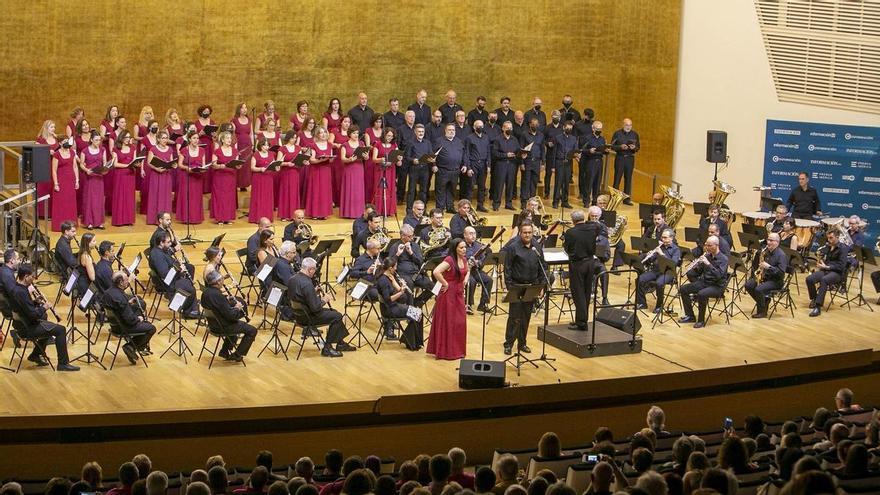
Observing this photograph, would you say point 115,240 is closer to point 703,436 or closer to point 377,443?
point 377,443

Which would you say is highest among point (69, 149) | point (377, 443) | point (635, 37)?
point (635, 37)

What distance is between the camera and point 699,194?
21.4 m

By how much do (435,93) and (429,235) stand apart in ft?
22.5

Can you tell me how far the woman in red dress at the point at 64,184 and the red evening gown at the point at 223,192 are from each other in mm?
1882

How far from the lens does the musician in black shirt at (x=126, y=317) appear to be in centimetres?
1158

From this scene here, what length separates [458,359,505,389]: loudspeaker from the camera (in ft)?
36.8

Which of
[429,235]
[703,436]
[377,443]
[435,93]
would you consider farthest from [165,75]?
[703,436]

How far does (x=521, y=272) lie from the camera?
12.3 metres

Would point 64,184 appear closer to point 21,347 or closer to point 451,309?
point 21,347

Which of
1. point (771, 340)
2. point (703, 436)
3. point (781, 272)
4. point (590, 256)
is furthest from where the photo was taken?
point (781, 272)

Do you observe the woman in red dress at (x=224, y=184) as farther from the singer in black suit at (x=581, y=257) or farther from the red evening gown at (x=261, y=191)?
the singer in black suit at (x=581, y=257)

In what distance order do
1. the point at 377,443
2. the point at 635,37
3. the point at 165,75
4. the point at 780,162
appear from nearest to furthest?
the point at 377,443, the point at 165,75, the point at 780,162, the point at 635,37

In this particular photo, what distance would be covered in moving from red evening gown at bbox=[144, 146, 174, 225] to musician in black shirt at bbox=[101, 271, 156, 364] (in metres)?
4.39

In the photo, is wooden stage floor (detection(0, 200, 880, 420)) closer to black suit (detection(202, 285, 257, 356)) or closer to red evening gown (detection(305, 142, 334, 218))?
black suit (detection(202, 285, 257, 356))
